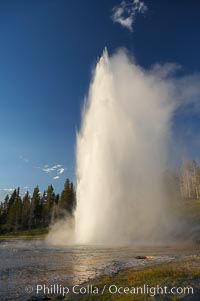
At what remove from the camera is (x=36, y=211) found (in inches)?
3994

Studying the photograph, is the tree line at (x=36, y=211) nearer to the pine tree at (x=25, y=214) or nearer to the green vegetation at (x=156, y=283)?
the pine tree at (x=25, y=214)

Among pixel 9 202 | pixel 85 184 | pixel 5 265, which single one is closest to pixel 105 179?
pixel 85 184

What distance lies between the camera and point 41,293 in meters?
13.2

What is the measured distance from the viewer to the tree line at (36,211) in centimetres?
9316

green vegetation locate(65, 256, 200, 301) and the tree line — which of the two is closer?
green vegetation locate(65, 256, 200, 301)

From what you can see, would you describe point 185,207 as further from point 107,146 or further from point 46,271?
point 46,271

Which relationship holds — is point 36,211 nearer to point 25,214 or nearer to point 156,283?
point 25,214

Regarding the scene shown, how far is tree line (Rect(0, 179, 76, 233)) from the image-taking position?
306 feet

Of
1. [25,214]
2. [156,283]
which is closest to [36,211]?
[25,214]

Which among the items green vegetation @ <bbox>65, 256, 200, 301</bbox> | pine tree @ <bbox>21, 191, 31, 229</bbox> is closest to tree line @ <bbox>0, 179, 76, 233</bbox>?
pine tree @ <bbox>21, 191, 31, 229</bbox>

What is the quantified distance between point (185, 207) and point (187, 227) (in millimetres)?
27368

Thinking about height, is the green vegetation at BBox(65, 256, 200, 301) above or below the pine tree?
below

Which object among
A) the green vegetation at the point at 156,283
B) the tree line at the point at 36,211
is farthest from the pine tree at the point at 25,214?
the green vegetation at the point at 156,283

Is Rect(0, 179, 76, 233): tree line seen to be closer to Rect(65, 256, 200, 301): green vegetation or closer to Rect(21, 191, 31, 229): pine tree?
Rect(21, 191, 31, 229): pine tree
